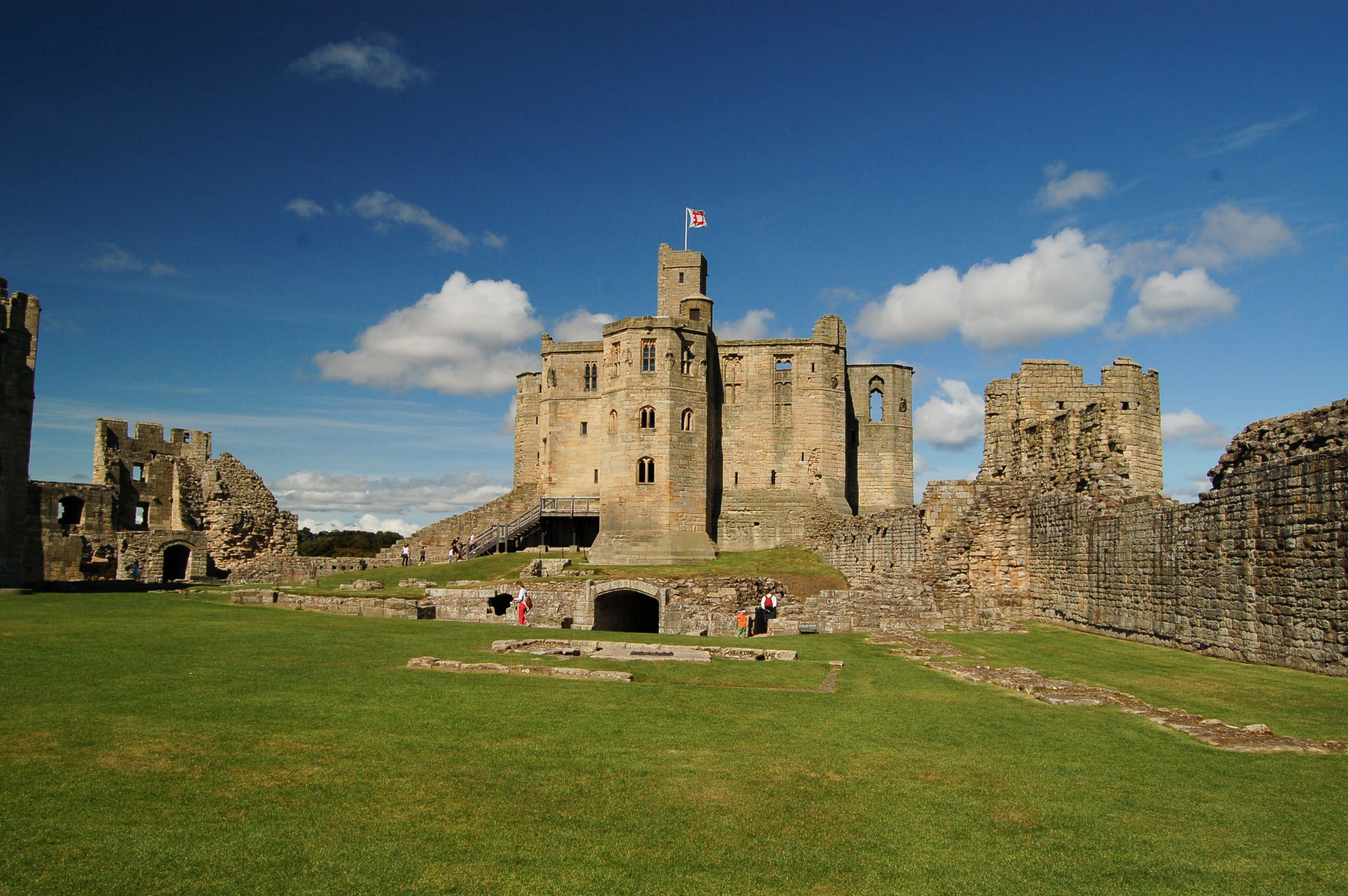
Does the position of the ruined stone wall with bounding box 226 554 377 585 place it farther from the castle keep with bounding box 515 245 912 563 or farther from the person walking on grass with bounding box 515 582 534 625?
the person walking on grass with bounding box 515 582 534 625

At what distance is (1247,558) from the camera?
15359mm

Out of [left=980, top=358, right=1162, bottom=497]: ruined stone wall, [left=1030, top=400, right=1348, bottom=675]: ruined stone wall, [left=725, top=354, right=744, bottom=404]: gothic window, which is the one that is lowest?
[left=1030, top=400, right=1348, bottom=675]: ruined stone wall

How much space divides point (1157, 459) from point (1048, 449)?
3.05 m

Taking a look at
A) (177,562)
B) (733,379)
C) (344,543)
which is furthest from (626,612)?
(344,543)

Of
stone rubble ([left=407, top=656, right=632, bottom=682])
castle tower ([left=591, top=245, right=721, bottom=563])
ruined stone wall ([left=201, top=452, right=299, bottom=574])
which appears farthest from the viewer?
ruined stone wall ([left=201, top=452, right=299, bottom=574])

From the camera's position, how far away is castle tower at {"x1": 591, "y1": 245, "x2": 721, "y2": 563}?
42.4 metres

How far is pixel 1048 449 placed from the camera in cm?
2617

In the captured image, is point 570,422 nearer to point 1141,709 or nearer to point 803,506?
point 803,506

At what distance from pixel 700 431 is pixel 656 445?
253 centimetres

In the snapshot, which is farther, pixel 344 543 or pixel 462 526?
pixel 344 543

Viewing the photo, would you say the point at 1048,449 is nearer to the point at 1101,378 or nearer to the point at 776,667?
the point at 1101,378

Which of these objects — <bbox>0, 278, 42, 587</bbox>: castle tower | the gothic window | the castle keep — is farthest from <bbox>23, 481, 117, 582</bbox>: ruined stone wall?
the gothic window

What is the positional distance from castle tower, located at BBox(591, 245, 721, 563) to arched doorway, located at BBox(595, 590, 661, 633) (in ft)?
17.8

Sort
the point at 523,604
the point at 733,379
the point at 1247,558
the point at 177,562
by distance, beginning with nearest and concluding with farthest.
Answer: the point at 1247,558, the point at 523,604, the point at 177,562, the point at 733,379
